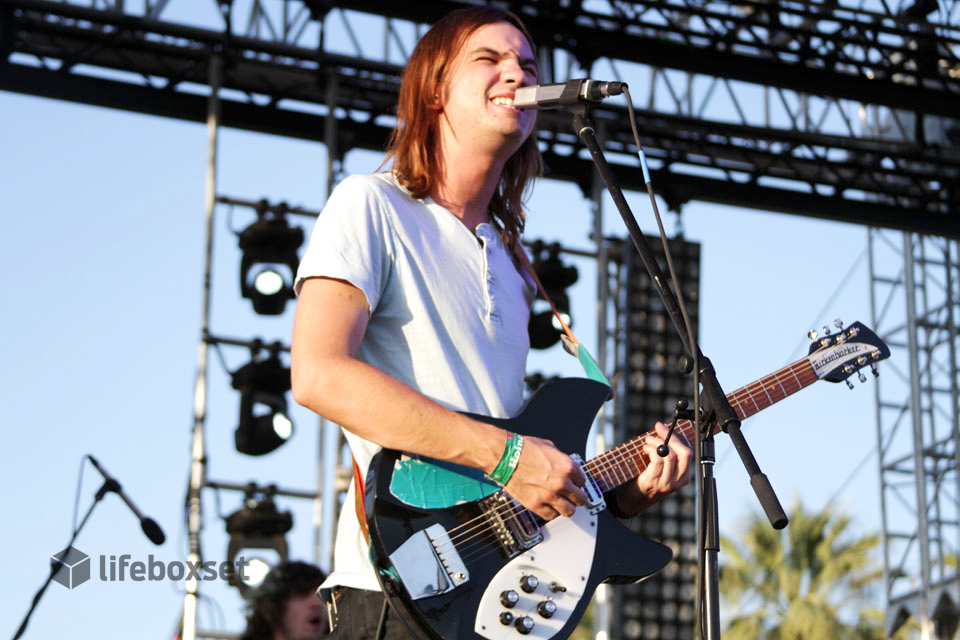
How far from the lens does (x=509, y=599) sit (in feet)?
8.31

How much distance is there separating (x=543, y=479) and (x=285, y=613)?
200 centimetres

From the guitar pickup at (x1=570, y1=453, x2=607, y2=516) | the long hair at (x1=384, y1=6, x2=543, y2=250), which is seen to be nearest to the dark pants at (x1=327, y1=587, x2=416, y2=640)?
the guitar pickup at (x1=570, y1=453, x2=607, y2=516)

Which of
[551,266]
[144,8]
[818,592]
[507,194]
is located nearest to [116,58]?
[144,8]

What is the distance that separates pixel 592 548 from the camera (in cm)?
271

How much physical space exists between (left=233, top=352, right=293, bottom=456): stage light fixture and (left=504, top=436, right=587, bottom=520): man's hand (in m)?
6.21

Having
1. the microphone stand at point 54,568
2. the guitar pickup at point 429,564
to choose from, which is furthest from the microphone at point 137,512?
the guitar pickup at point 429,564

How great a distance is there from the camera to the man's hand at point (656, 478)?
2779mm

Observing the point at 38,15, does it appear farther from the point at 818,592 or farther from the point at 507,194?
the point at 818,592

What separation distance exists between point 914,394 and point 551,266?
478 centimetres

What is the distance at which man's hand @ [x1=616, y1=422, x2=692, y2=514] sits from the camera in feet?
9.12

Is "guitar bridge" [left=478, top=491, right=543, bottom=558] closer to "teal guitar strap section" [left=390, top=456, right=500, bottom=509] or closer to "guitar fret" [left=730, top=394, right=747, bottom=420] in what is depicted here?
"teal guitar strap section" [left=390, top=456, right=500, bottom=509]

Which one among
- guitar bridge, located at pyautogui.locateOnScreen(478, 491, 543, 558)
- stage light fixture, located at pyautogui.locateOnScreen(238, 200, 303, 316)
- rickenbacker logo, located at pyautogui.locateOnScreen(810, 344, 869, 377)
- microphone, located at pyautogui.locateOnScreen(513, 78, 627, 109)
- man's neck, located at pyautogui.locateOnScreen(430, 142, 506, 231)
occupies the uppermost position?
stage light fixture, located at pyautogui.locateOnScreen(238, 200, 303, 316)

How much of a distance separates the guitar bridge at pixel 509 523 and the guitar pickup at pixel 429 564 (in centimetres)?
11

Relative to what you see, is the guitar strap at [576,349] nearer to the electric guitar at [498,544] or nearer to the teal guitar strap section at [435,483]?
the electric guitar at [498,544]
